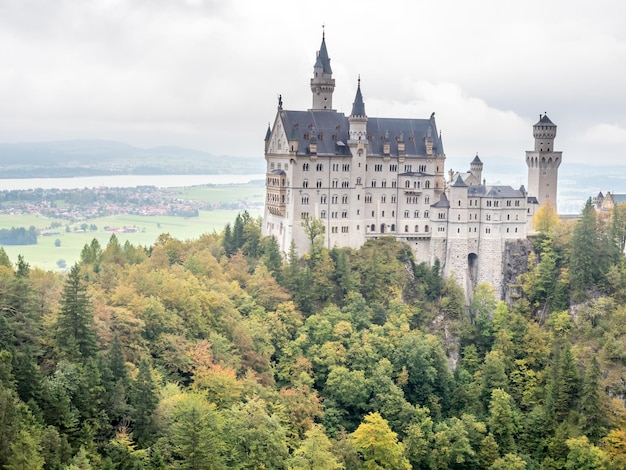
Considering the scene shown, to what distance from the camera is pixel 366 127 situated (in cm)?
9925

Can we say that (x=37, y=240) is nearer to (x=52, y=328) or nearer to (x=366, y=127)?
(x=366, y=127)

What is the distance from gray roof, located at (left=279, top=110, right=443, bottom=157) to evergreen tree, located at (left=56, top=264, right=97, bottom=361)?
119 ft

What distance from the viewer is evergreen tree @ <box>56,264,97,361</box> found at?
61.5m

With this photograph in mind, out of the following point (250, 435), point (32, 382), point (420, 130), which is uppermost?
point (420, 130)

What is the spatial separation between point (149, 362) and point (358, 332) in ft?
87.0

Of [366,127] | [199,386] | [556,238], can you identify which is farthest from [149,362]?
Result: [556,238]

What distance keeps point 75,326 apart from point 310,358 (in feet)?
90.0

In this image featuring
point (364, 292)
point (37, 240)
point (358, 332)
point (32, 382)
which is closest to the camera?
point (32, 382)

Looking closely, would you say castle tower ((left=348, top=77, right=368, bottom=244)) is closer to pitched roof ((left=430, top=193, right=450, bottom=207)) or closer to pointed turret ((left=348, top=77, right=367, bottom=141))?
pointed turret ((left=348, top=77, right=367, bottom=141))

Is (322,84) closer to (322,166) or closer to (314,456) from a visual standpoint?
(322,166)

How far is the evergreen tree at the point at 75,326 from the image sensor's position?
6151 cm

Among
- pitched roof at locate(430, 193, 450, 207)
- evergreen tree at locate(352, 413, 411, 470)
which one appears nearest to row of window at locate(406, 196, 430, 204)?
pitched roof at locate(430, 193, 450, 207)

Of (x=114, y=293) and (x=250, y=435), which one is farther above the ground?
(x=114, y=293)

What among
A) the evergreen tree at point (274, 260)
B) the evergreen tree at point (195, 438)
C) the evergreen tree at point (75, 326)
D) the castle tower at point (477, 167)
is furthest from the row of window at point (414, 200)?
the evergreen tree at point (195, 438)
